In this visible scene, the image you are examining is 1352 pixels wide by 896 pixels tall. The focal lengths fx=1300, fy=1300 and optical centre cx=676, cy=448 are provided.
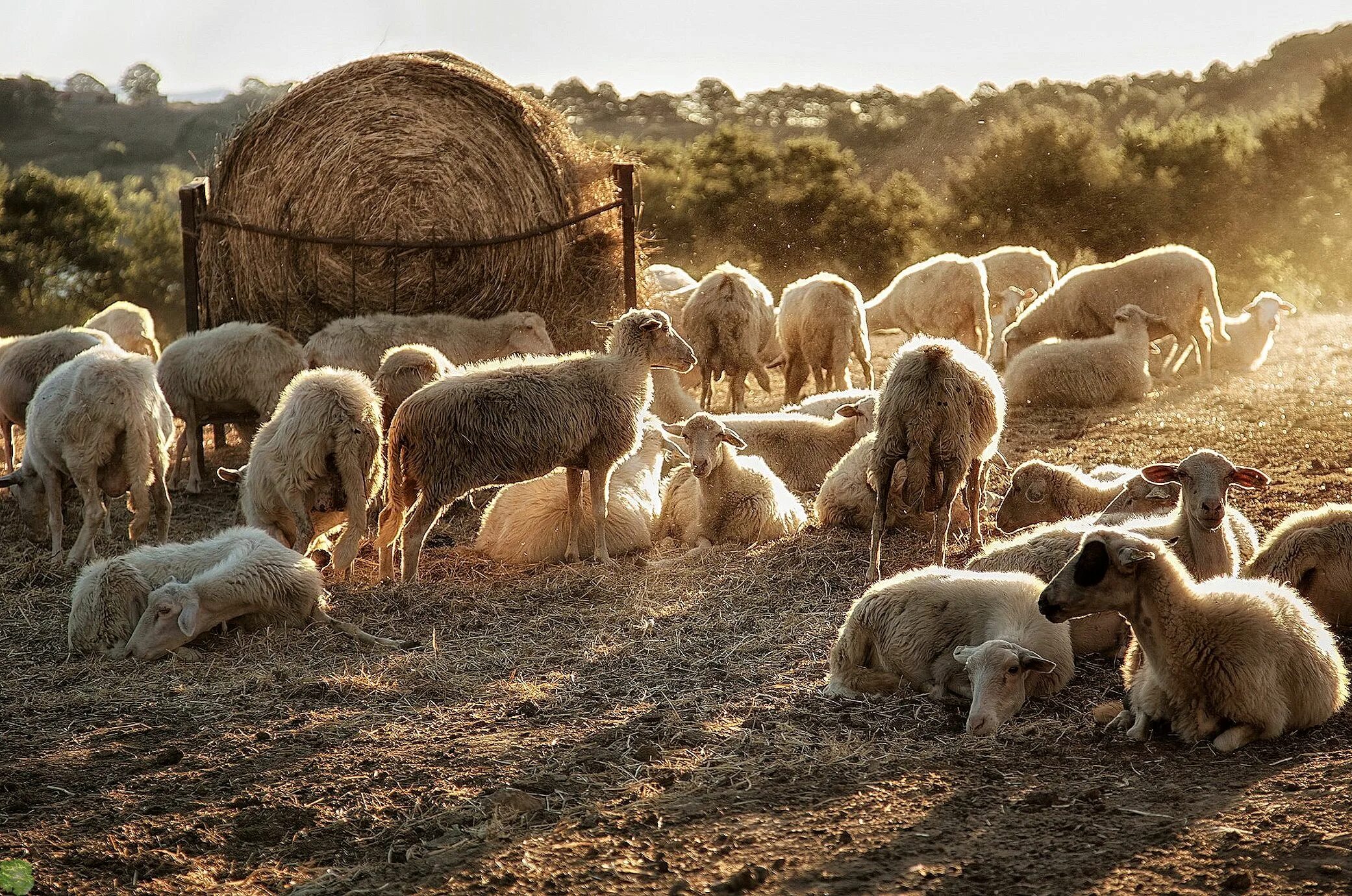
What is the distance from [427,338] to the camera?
11.3m

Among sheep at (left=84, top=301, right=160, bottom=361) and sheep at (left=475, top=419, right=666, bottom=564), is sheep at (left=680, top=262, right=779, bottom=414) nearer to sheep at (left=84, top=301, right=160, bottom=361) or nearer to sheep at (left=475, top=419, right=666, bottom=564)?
sheep at (left=475, top=419, right=666, bottom=564)

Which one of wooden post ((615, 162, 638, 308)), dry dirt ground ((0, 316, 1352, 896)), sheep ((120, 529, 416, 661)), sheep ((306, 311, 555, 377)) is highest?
wooden post ((615, 162, 638, 308))

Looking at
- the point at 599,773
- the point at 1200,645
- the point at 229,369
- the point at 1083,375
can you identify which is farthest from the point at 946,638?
the point at 1083,375

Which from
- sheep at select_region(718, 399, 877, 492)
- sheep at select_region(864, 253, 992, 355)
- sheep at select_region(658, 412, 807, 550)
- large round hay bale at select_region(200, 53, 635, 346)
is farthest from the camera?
sheep at select_region(864, 253, 992, 355)

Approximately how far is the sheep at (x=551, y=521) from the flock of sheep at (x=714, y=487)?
0.02 metres

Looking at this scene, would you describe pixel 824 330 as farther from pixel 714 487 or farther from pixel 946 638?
pixel 946 638

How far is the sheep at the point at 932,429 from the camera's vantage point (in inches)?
298

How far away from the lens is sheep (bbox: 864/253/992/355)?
51.0 ft

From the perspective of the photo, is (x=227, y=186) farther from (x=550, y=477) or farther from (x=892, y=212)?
(x=892, y=212)

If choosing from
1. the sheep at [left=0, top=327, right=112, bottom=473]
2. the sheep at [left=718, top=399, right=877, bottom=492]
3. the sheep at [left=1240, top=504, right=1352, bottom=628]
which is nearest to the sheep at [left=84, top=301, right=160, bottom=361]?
the sheep at [left=0, top=327, right=112, bottom=473]

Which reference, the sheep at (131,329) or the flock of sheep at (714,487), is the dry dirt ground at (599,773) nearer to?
the flock of sheep at (714,487)

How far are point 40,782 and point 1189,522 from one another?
17.0 feet

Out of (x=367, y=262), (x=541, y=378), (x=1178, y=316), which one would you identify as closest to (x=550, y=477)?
(x=541, y=378)

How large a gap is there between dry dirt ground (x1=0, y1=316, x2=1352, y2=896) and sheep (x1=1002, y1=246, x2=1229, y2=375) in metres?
8.60
